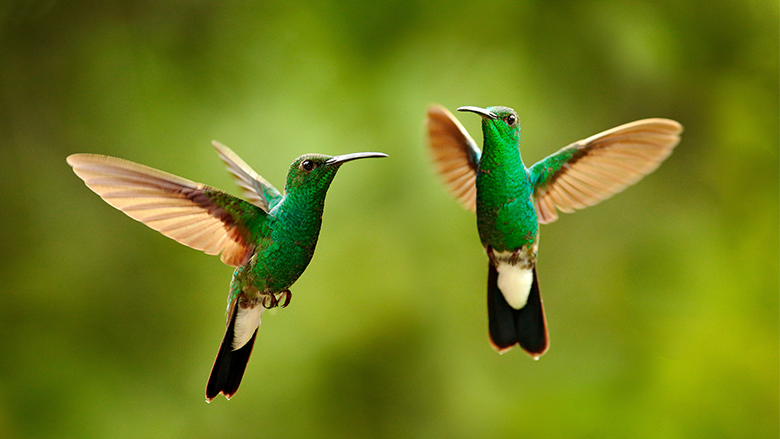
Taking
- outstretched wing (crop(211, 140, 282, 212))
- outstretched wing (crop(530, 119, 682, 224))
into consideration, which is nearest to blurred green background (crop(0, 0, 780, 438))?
outstretched wing (crop(211, 140, 282, 212))

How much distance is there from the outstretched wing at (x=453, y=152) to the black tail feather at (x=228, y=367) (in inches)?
14.3

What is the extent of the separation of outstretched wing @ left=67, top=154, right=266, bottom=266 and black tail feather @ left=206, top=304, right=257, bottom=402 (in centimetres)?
11

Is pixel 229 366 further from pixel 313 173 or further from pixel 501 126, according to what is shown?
pixel 501 126

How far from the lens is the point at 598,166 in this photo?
932 mm

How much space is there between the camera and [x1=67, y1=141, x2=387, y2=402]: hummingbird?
0.71 m

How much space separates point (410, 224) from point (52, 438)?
1.79 m

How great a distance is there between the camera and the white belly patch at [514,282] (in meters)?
0.97

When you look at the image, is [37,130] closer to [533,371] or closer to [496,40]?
[496,40]

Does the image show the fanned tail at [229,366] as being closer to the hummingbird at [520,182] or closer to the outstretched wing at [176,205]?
the outstretched wing at [176,205]

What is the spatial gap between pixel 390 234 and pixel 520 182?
6.88 feet

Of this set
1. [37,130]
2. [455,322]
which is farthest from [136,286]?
[455,322]

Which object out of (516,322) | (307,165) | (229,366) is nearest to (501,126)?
(307,165)

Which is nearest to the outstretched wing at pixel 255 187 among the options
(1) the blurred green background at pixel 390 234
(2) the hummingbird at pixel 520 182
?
(2) the hummingbird at pixel 520 182

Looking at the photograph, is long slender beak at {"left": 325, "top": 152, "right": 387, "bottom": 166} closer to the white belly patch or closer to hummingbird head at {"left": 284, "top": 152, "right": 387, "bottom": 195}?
hummingbird head at {"left": 284, "top": 152, "right": 387, "bottom": 195}
